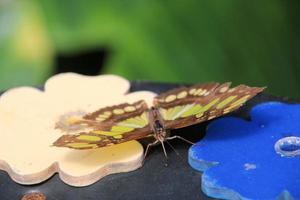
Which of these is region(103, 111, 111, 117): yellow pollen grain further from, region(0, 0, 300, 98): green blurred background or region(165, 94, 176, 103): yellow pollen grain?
region(0, 0, 300, 98): green blurred background

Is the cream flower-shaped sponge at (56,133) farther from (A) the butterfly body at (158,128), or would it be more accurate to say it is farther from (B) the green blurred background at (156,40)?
(B) the green blurred background at (156,40)

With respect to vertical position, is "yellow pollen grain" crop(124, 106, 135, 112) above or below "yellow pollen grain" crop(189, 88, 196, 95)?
below

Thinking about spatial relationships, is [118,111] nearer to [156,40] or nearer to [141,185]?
[141,185]

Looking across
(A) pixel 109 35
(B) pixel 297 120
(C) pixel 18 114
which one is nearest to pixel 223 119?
(B) pixel 297 120

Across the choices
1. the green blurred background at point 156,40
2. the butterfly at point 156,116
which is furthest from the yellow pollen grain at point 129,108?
the green blurred background at point 156,40

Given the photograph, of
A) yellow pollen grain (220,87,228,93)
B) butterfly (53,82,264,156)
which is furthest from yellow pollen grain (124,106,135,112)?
yellow pollen grain (220,87,228,93)

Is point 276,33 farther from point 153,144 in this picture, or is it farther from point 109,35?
point 153,144
